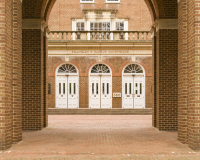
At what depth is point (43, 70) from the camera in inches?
476

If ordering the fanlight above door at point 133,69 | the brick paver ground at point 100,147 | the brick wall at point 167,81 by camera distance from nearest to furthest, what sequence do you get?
the brick paver ground at point 100,147, the brick wall at point 167,81, the fanlight above door at point 133,69

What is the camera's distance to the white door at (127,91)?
23.6 metres

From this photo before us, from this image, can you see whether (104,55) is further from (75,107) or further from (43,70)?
(43,70)

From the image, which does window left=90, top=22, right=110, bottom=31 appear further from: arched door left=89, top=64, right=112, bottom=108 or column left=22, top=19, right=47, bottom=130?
column left=22, top=19, right=47, bottom=130

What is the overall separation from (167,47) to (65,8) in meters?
15.7

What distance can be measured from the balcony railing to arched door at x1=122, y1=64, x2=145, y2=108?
243 centimetres

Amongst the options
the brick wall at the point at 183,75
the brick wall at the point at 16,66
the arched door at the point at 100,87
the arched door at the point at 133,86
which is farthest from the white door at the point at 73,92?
the brick wall at the point at 183,75

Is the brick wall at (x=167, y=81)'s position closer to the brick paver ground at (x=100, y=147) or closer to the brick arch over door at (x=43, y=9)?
the brick arch over door at (x=43, y=9)

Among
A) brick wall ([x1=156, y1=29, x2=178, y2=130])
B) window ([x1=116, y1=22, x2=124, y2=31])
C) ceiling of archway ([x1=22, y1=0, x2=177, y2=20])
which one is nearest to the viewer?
brick wall ([x1=156, y1=29, x2=178, y2=130])

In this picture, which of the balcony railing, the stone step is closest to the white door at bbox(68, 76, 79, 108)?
the stone step

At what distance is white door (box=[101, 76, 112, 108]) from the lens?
77.4 ft

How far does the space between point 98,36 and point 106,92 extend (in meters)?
4.66

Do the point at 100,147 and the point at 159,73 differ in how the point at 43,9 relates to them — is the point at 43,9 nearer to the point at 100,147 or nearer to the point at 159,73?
the point at 159,73

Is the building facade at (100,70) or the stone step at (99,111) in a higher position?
the building facade at (100,70)
